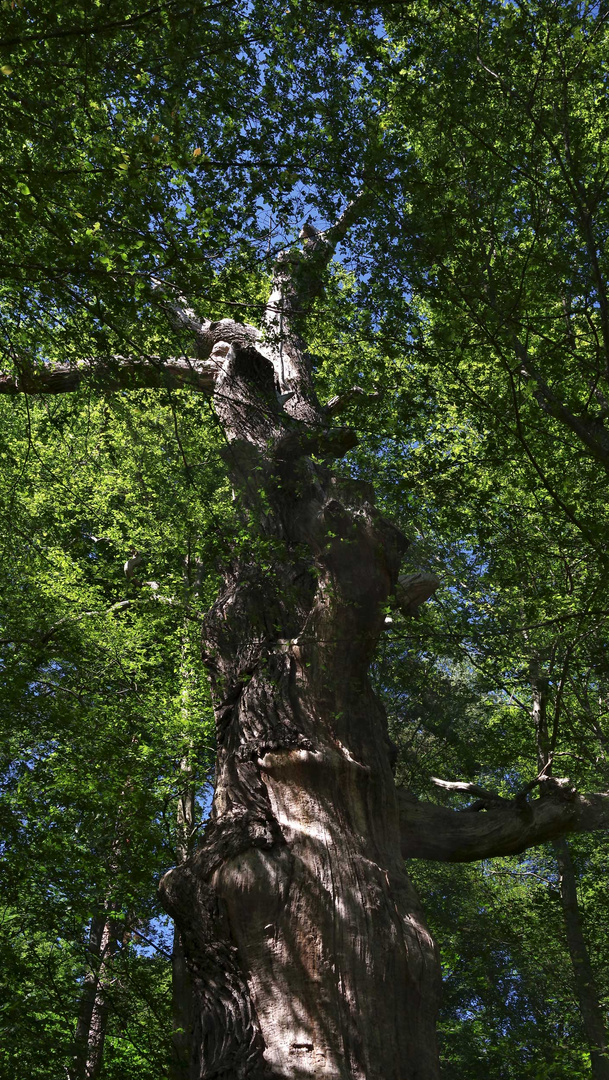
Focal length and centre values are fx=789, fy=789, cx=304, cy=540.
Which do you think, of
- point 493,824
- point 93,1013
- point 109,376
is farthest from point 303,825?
point 93,1013

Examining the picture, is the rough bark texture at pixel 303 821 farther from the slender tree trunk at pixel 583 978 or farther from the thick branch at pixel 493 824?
the slender tree trunk at pixel 583 978

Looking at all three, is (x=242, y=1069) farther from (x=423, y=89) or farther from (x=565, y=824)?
(x=423, y=89)

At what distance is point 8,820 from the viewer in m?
5.64

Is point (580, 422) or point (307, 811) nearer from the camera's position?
point (307, 811)

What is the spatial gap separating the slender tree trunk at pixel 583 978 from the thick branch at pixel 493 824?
4043 millimetres

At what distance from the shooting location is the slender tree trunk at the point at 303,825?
3.98 metres

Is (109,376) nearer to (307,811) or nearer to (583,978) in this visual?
(307,811)

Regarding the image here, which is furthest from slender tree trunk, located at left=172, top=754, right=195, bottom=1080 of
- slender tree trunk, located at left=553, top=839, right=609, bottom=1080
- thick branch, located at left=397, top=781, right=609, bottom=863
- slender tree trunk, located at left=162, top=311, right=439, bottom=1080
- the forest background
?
slender tree trunk, located at left=553, top=839, right=609, bottom=1080

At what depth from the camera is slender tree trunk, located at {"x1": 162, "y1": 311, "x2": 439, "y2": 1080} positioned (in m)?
3.98

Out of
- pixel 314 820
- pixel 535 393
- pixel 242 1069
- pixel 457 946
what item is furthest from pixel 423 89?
pixel 457 946

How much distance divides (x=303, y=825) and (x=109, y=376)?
3.18 meters

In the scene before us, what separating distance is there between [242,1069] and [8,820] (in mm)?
2662

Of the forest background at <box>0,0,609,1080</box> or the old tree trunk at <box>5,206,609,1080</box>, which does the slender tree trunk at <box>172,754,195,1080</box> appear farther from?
the old tree trunk at <box>5,206,609,1080</box>

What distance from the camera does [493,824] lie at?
244 inches
